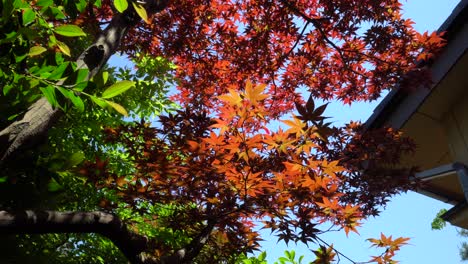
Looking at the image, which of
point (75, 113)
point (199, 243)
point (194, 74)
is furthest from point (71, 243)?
point (194, 74)

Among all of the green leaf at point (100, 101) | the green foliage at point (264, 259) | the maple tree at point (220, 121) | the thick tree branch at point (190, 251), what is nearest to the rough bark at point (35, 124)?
the maple tree at point (220, 121)

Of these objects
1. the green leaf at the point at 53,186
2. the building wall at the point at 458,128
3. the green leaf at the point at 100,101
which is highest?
the building wall at the point at 458,128

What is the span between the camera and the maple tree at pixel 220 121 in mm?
1844

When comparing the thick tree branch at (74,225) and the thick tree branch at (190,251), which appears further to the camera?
the thick tree branch at (190,251)

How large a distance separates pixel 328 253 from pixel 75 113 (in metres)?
3.88

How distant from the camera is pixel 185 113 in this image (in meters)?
3.48

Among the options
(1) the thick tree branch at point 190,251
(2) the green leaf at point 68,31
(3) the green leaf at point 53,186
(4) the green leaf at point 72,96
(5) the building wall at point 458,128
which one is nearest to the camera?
(4) the green leaf at point 72,96

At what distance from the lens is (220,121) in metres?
2.91

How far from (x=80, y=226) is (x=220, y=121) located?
1.31 metres

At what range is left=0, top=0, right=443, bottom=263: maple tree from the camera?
6.05 feet

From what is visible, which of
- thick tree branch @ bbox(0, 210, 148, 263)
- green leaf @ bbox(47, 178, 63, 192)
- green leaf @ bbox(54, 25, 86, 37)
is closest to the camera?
green leaf @ bbox(54, 25, 86, 37)

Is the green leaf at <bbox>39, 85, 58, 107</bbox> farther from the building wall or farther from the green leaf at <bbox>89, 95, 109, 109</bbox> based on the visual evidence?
the building wall

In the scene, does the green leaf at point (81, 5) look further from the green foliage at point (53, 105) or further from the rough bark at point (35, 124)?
the rough bark at point (35, 124)

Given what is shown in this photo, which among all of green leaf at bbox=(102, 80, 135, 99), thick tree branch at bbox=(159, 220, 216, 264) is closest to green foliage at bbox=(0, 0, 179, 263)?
green leaf at bbox=(102, 80, 135, 99)
